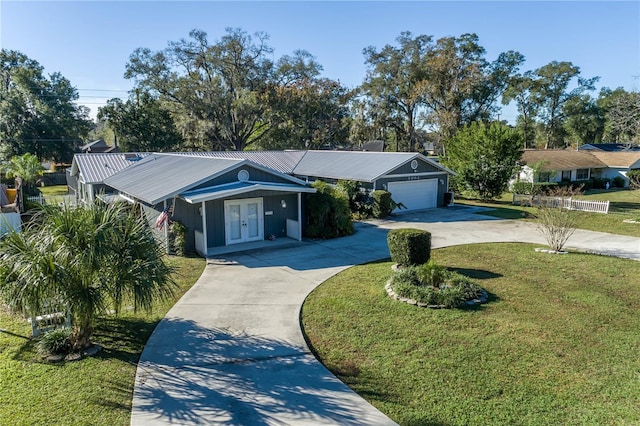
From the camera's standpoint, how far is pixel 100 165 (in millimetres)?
24172

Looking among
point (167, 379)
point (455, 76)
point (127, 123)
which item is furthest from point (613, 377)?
point (127, 123)

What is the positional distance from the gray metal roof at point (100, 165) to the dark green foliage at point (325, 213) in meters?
12.0

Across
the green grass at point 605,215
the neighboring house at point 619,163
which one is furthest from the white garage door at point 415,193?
the neighboring house at point 619,163

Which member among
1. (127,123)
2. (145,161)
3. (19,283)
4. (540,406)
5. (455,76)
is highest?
(455,76)

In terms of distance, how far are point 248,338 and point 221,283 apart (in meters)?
3.80

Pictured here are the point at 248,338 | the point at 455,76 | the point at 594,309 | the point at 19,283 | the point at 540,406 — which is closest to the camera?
the point at 540,406

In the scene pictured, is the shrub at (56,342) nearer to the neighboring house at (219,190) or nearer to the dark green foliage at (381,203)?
the neighboring house at (219,190)

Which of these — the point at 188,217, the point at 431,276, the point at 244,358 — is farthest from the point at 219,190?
the point at 244,358

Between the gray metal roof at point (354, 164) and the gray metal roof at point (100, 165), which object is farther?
the gray metal roof at point (354, 164)

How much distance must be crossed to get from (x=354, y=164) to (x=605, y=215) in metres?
14.2

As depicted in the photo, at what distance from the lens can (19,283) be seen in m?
6.84

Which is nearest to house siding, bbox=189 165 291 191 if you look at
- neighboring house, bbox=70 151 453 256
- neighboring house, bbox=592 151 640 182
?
neighboring house, bbox=70 151 453 256

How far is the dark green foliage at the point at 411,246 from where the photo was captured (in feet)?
39.8

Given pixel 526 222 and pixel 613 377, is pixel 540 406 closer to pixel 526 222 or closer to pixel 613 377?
pixel 613 377
